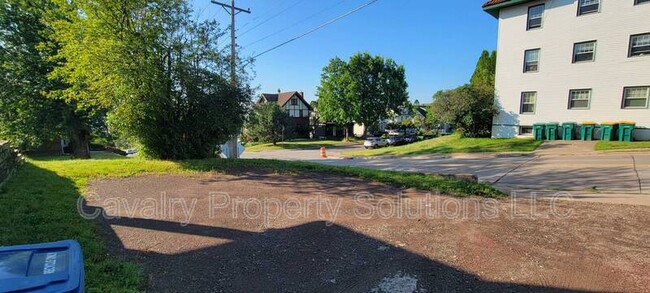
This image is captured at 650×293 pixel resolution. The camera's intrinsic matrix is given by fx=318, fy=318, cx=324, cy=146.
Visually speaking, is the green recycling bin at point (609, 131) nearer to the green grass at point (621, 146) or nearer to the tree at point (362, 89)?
the green grass at point (621, 146)

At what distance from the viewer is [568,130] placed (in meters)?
17.4

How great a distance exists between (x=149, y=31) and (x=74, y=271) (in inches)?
422

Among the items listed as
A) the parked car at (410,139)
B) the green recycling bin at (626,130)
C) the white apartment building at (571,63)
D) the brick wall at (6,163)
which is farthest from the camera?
the parked car at (410,139)

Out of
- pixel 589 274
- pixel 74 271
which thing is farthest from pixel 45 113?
pixel 589 274

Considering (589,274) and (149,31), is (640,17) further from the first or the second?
(149,31)

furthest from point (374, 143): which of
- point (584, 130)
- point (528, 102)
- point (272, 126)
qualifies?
point (584, 130)

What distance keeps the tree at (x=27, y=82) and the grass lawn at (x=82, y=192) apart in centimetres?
870

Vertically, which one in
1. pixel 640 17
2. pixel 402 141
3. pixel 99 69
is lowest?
pixel 402 141

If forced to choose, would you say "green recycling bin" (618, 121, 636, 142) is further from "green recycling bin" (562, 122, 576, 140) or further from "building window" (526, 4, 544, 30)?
"building window" (526, 4, 544, 30)

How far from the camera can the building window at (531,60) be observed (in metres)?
19.0

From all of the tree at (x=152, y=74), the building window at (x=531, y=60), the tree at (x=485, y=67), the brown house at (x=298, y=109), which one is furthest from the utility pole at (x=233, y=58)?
the brown house at (x=298, y=109)

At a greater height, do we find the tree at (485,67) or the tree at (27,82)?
the tree at (485,67)

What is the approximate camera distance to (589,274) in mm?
3289

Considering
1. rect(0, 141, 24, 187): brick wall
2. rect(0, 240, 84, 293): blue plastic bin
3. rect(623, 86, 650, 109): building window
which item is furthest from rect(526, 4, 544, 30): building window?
rect(0, 141, 24, 187): brick wall
